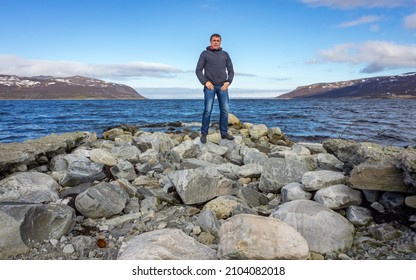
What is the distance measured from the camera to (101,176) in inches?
213

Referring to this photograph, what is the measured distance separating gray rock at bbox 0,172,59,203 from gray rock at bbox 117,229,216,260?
2.14 metres

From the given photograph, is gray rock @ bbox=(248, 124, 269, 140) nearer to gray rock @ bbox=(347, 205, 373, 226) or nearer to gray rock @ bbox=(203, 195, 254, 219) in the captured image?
gray rock @ bbox=(203, 195, 254, 219)

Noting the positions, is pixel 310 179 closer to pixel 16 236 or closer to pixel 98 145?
pixel 16 236

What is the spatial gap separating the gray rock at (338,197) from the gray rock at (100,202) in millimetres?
2503

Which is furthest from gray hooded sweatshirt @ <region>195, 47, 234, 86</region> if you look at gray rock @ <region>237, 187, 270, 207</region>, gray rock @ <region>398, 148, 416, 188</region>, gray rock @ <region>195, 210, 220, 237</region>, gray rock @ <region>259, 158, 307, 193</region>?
gray rock @ <region>398, 148, 416, 188</region>

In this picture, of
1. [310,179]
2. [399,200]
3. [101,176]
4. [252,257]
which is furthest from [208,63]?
[252,257]

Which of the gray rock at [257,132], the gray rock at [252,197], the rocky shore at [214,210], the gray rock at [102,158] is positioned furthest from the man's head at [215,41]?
the gray rock at [257,132]

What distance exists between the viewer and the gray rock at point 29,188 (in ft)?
14.2

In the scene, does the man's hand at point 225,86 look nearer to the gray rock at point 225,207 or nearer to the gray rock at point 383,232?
the gray rock at point 225,207

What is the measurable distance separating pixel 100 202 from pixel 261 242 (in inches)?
86.9

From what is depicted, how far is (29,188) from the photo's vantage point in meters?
4.60

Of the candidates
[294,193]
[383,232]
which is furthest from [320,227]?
[294,193]

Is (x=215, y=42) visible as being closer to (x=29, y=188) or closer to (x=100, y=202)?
(x=100, y=202)

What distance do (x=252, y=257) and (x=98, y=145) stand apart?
23.0 feet
